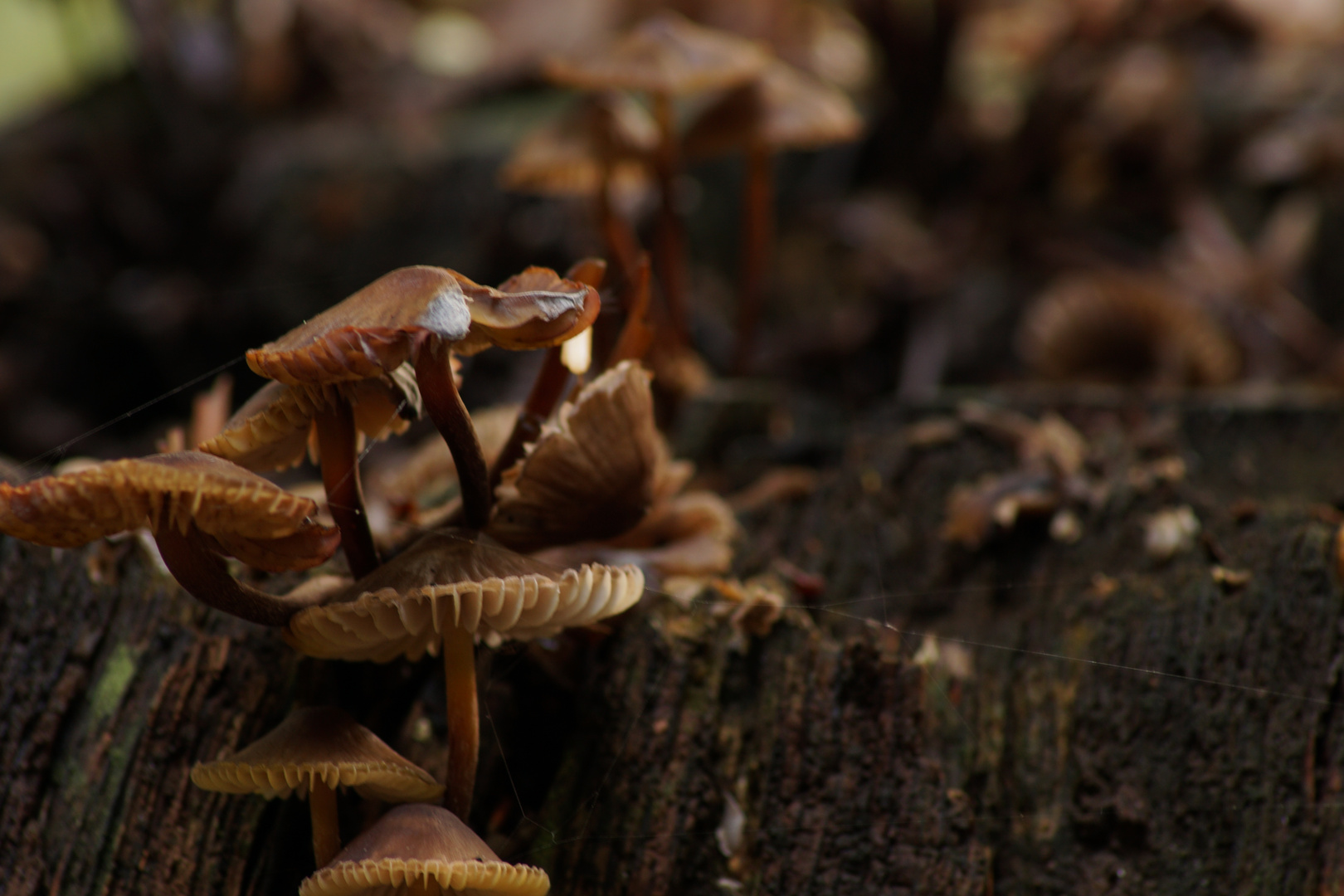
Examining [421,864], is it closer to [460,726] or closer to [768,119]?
[460,726]

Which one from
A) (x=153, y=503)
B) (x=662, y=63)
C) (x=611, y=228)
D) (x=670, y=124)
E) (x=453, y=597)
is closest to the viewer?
(x=153, y=503)

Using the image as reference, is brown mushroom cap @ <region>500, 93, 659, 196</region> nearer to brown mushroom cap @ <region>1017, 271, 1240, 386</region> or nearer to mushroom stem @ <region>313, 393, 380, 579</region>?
brown mushroom cap @ <region>1017, 271, 1240, 386</region>

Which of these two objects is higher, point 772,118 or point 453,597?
point 772,118

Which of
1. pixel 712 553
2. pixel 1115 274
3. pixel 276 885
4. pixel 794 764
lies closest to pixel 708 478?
pixel 712 553

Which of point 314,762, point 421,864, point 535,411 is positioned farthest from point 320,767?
point 535,411

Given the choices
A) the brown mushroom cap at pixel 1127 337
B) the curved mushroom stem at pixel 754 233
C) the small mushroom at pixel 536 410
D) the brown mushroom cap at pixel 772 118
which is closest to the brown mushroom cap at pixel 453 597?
the small mushroom at pixel 536 410

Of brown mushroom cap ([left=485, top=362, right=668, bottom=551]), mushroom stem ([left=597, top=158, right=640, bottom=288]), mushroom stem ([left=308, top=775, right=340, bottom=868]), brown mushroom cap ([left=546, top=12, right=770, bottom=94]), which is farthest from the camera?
mushroom stem ([left=597, top=158, right=640, bottom=288])

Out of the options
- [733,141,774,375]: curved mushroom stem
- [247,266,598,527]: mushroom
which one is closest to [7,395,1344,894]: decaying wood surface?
[247,266,598,527]: mushroom

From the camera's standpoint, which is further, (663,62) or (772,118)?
(772,118)
